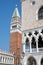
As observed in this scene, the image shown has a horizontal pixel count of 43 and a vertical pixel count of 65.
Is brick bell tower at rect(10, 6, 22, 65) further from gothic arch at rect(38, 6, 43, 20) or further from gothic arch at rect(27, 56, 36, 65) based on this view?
gothic arch at rect(38, 6, 43, 20)

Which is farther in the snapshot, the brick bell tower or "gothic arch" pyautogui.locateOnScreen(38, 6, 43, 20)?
the brick bell tower

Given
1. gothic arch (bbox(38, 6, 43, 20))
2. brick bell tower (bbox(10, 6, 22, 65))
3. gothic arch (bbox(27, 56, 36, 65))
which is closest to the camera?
gothic arch (bbox(27, 56, 36, 65))

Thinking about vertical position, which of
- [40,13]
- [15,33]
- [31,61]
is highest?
[15,33]

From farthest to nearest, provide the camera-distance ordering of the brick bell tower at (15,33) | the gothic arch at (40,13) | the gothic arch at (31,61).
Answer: the brick bell tower at (15,33), the gothic arch at (40,13), the gothic arch at (31,61)

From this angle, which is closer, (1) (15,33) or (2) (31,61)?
(2) (31,61)

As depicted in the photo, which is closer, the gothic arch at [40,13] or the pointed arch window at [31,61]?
the pointed arch window at [31,61]

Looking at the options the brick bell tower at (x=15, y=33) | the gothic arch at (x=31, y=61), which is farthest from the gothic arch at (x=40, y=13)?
the brick bell tower at (x=15, y=33)

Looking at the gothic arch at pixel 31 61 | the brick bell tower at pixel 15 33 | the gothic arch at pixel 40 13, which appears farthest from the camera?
the brick bell tower at pixel 15 33

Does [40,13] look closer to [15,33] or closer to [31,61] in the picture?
[31,61]

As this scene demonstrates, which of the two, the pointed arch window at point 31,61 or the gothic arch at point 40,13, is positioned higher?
the gothic arch at point 40,13

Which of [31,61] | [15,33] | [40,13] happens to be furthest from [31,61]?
[15,33]

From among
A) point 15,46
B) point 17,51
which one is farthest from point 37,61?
point 15,46

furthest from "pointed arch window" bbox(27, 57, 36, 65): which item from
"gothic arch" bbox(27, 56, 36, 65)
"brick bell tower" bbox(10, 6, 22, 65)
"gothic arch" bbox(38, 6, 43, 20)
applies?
"brick bell tower" bbox(10, 6, 22, 65)

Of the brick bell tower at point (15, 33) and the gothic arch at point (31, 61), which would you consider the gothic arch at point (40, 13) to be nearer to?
the gothic arch at point (31, 61)
